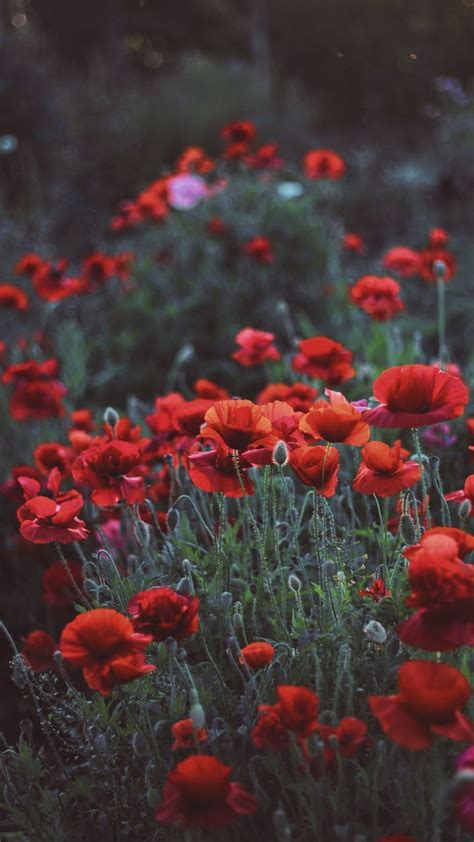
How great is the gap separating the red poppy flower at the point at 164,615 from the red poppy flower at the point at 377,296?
145 cm

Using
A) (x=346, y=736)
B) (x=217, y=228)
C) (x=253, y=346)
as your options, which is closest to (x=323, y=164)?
(x=217, y=228)

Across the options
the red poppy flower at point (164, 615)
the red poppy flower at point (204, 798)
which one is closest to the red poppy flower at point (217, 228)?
the red poppy flower at point (164, 615)

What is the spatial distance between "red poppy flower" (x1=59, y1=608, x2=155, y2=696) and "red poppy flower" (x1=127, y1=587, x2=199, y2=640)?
2.6 inches

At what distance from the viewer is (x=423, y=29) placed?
1480cm

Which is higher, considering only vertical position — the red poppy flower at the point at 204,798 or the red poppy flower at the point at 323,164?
the red poppy flower at the point at 204,798

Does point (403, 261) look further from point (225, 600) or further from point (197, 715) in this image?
point (197, 715)

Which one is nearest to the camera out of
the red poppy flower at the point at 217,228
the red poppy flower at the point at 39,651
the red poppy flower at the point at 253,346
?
the red poppy flower at the point at 39,651

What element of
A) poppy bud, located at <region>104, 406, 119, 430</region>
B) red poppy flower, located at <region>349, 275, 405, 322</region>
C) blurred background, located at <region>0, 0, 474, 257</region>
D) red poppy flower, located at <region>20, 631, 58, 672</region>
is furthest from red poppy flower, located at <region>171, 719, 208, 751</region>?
blurred background, located at <region>0, 0, 474, 257</region>

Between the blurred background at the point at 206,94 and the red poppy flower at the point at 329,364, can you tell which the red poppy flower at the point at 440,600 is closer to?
the red poppy flower at the point at 329,364

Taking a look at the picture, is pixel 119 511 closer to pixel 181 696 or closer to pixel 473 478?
pixel 181 696

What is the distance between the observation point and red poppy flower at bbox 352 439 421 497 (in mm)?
1438

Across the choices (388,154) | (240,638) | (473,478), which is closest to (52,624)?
(240,638)

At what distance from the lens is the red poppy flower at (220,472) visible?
Answer: 58.0 inches

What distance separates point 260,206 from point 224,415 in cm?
324
